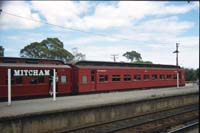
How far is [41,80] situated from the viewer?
22.1m

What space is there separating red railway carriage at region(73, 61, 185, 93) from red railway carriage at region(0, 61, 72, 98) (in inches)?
83.7

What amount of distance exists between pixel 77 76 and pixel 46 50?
26312mm

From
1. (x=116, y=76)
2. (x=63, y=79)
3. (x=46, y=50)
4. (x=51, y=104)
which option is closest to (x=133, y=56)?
(x=46, y=50)

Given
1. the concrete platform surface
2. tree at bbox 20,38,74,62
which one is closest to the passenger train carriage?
the concrete platform surface

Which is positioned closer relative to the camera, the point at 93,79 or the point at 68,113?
the point at 68,113

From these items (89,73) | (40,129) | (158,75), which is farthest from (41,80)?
(158,75)

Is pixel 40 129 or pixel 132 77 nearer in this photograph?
pixel 40 129

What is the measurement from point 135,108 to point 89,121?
4.34m

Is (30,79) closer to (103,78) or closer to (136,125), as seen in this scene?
(103,78)

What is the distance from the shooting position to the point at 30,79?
70.1 feet

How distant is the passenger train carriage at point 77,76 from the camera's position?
20625mm

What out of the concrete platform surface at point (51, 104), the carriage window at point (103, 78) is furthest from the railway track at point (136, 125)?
the carriage window at point (103, 78)

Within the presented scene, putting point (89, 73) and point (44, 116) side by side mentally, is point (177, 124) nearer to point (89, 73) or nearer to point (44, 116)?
point (44, 116)

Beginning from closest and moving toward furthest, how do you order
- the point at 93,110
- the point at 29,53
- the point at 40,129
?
the point at 40,129 < the point at 93,110 < the point at 29,53
